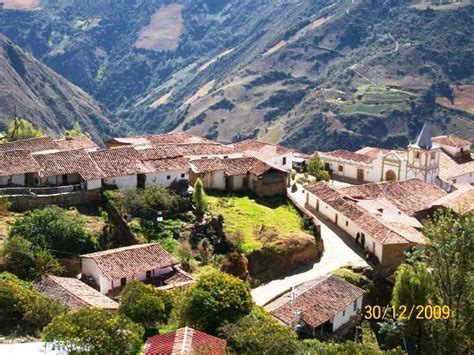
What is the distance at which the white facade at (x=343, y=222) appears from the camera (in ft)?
148

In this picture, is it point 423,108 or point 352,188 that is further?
point 423,108

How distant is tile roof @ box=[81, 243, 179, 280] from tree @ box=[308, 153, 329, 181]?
24785mm

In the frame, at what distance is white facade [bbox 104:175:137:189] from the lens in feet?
151

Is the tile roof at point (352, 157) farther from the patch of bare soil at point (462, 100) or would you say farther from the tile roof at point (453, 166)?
the patch of bare soil at point (462, 100)

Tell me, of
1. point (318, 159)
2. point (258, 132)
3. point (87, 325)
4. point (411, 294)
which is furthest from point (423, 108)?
point (87, 325)

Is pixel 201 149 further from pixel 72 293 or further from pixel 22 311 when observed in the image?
pixel 22 311

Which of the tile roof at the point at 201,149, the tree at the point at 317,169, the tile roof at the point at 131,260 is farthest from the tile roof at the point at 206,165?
the tree at the point at 317,169

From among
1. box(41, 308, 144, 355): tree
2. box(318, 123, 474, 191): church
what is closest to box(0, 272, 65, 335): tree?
box(41, 308, 144, 355): tree

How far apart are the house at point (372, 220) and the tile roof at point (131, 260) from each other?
46.3ft

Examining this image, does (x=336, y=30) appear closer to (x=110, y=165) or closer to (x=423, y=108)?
(x=423, y=108)

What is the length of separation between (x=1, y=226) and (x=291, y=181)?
88.1 ft

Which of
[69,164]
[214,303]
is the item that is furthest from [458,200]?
[214,303]

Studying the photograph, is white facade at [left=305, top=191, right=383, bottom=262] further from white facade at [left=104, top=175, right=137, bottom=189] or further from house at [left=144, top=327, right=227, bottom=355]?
house at [left=144, top=327, right=227, bottom=355]

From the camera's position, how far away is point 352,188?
5456 cm
